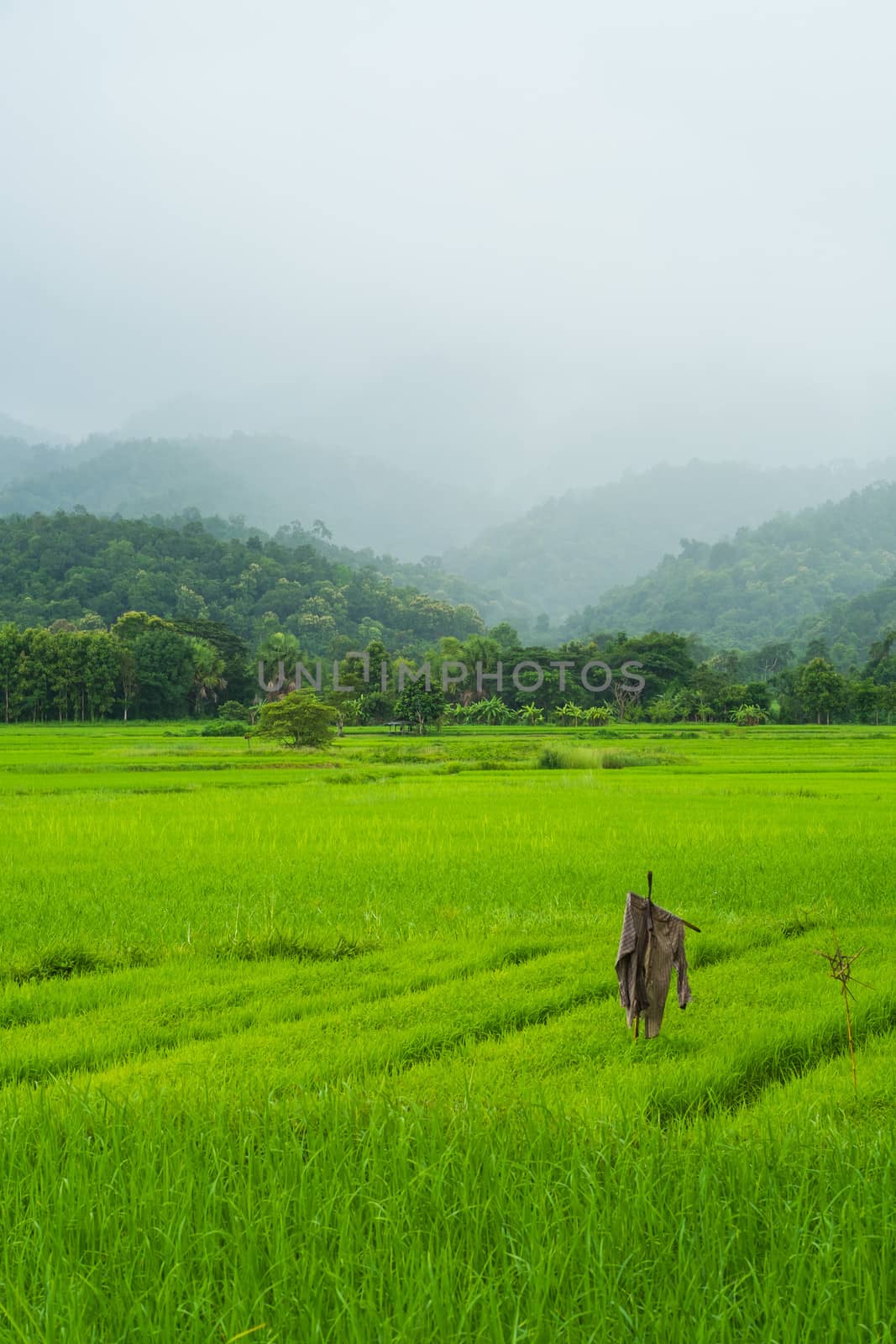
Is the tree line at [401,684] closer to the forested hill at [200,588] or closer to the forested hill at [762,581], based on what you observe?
the forested hill at [200,588]

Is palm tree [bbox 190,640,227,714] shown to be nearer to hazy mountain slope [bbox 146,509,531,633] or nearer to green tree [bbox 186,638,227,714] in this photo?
green tree [bbox 186,638,227,714]

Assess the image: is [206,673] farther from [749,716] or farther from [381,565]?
[381,565]

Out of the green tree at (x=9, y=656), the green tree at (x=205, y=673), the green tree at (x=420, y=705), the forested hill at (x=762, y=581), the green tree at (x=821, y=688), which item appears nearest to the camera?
the green tree at (x=420, y=705)

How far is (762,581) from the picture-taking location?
16062cm

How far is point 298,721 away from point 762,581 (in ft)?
473

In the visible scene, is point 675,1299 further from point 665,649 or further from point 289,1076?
point 665,649

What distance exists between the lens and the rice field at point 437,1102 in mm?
1733

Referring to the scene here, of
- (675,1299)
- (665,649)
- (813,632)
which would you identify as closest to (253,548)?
(665,649)

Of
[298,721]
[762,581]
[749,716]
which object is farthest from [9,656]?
[762,581]

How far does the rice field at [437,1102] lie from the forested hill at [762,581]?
4985 inches

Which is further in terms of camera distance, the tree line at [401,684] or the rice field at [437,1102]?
the tree line at [401,684]

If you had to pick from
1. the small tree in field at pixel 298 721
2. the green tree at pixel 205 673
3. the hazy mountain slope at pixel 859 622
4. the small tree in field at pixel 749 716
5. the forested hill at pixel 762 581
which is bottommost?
the small tree in field at pixel 749 716

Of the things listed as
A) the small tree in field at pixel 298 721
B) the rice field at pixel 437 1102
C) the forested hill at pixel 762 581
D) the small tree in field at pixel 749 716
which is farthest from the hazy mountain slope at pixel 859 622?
the rice field at pixel 437 1102

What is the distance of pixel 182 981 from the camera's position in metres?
4.98
